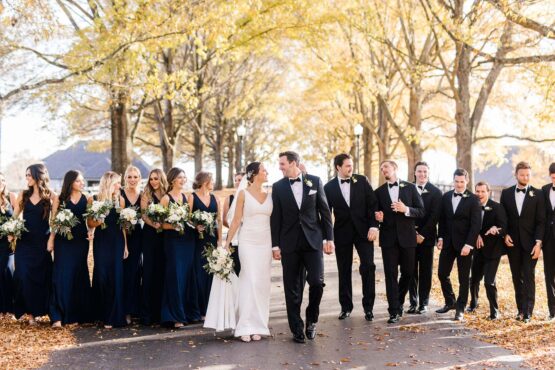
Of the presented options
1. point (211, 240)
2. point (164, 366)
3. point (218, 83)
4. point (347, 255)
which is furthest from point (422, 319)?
point (218, 83)

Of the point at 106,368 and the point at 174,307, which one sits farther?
the point at 174,307

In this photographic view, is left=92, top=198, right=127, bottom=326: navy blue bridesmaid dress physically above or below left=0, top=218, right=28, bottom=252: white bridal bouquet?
below

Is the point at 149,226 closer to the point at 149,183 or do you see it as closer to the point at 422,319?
the point at 149,183

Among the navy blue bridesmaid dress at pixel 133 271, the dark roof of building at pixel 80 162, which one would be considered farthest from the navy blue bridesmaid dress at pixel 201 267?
the dark roof of building at pixel 80 162

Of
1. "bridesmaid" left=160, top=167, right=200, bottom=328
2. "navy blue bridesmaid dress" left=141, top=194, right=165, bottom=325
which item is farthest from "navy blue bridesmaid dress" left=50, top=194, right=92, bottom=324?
"bridesmaid" left=160, top=167, right=200, bottom=328

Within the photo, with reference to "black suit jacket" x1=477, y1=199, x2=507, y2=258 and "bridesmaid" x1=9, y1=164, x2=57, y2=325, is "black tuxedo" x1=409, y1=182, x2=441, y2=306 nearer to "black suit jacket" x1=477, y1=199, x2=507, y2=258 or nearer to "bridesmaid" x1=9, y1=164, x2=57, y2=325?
"black suit jacket" x1=477, y1=199, x2=507, y2=258

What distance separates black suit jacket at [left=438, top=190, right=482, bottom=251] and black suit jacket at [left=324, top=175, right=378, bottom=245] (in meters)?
→ 1.25

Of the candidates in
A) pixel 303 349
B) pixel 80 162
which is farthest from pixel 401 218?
pixel 80 162

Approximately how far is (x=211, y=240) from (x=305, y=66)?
2027 centimetres

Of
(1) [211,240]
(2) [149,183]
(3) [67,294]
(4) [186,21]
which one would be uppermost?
(4) [186,21]

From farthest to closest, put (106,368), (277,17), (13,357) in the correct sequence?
(277,17)
(13,357)
(106,368)

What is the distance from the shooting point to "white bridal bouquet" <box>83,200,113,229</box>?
27.9 ft

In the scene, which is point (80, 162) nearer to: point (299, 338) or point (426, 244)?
point (426, 244)

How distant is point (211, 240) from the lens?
965cm
